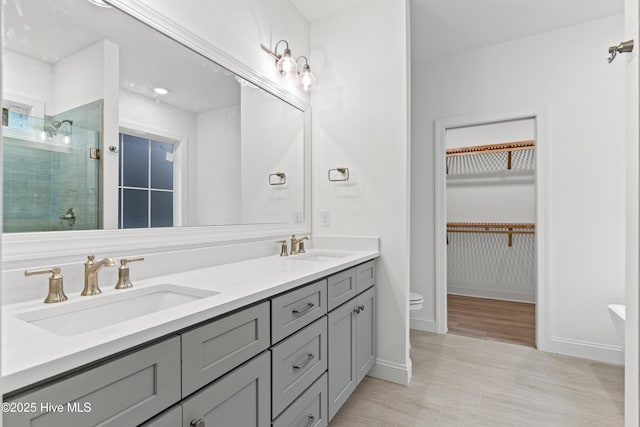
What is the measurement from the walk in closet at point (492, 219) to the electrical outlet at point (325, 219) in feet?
6.88

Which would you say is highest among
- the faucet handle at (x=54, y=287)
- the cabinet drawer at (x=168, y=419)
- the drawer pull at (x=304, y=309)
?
the faucet handle at (x=54, y=287)

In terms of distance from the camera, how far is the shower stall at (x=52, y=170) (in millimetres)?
1055

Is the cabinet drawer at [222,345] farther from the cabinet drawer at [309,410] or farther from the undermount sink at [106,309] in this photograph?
the cabinet drawer at [309,410]

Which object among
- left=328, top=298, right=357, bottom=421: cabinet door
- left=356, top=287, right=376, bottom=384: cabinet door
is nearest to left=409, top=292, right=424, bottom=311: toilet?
left=356, top=287, right=376, bottom=384: cabinet door

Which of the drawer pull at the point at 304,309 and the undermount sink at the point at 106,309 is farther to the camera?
the drawer pull at the point at 304,309

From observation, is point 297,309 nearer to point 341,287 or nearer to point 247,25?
point 341,287

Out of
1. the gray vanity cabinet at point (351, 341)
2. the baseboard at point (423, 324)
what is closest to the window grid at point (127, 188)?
the gray vanity cabinet at point (351, 341)

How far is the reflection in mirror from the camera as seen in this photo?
1082mm

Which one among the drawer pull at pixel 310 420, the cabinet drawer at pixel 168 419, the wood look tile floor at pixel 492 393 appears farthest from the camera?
the wood look tile floor at pixel 492 393

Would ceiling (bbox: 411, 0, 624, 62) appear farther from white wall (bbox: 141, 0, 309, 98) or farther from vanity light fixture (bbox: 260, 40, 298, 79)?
vanity light fixture (bbox: 260, 40, 298, 79)

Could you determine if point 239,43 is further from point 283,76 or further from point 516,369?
point 516,369

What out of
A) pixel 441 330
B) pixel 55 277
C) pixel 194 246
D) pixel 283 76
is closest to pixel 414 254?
pixel 441 330

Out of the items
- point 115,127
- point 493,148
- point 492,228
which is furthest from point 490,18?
point 115,127

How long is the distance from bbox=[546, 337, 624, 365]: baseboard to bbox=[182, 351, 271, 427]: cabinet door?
2531mm
